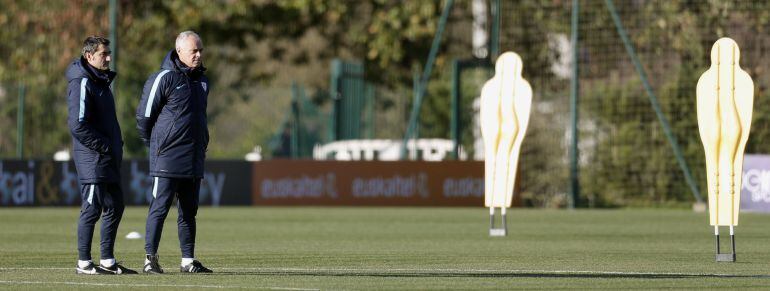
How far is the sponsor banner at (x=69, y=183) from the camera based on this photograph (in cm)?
2744

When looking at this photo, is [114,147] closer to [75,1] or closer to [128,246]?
[128,246]

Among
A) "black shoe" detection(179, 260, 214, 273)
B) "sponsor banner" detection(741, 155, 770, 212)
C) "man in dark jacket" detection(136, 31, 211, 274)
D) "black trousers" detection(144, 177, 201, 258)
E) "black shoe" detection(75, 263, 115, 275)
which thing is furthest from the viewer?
"sponsor banner" detection(741, 155, 770, 212)

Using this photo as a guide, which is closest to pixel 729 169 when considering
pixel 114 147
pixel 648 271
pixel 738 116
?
pixel 738 116

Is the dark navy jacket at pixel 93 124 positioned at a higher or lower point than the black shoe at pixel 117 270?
higher

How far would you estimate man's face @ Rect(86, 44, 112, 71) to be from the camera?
12.1m

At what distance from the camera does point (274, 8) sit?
40312 mm

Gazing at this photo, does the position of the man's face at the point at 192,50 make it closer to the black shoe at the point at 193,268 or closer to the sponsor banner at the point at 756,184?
the black shoe at the point at 193,268

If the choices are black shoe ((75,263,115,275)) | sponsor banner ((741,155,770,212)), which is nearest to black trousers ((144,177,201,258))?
black shoe ((75,263,115,275))

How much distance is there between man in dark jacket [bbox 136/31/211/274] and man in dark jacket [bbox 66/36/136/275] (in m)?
0.26

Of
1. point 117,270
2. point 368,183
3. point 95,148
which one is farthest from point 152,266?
point 368,183

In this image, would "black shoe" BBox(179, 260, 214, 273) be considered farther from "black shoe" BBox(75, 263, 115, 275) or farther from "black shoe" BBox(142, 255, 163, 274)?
"black shoe" BBox(75, 263, 115, 275)

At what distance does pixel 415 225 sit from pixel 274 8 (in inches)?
727

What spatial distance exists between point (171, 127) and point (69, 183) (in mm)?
16243

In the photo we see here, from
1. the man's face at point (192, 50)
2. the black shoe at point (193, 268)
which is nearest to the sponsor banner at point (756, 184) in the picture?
the black shoe at point (193, 268)
